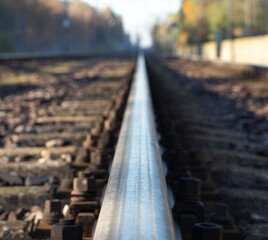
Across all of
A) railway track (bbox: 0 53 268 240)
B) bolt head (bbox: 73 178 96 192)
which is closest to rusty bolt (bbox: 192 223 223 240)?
railway track (bbox: 0 53 268 240)

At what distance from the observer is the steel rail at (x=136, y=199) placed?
1213 mm

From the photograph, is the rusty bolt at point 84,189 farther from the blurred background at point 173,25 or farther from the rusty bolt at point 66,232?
the blurred background at point 173,25

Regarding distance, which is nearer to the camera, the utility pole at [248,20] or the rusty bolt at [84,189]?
the rusty bolt at [84,189]

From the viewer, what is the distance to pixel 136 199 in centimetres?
146

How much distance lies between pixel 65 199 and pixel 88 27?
359ft

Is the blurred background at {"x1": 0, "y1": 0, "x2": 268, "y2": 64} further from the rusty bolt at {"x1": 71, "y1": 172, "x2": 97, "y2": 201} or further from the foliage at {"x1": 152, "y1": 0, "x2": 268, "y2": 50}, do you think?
the rusty bolt at {"x1": 71, "y1": 172, "x2": 97, "y2": 201}

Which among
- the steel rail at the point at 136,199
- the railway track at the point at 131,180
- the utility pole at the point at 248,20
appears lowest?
the railway track at the point at 131,180

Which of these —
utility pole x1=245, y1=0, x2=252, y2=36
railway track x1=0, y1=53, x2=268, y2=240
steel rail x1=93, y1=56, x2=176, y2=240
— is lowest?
railway track x1=0, y1=53, x2=268, y2=240

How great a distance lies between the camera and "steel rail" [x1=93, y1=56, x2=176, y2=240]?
1213 millimetres

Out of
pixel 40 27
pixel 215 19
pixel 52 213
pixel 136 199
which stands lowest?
pixel 52 213

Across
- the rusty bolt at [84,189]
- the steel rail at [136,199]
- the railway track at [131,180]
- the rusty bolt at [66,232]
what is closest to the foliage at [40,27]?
the railway track at [131,180]

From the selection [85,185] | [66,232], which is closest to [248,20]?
[85,185]

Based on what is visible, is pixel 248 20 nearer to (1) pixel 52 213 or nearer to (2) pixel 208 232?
(1) pixel 52 213

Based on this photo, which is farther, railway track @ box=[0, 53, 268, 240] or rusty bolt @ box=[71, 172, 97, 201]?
rusty bolt @ box=[71, 172, 97, 201]
